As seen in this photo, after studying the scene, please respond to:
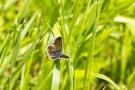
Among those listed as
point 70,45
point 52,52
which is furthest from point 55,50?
point 70,45

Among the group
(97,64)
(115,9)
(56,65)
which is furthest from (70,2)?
(56,65)

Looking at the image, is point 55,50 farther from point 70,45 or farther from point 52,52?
point 70,45

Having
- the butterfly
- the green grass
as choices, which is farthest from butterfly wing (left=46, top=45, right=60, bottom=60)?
the green grass

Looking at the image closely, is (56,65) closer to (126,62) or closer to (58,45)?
(58,45)

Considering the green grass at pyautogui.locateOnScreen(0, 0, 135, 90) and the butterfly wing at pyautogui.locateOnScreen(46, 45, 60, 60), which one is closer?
the butterfly wing at pyautogui.locateOnScreen(46, 45, 60, 60)

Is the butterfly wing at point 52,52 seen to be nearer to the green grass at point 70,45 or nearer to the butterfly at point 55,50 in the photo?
the butterfly at point 55,50

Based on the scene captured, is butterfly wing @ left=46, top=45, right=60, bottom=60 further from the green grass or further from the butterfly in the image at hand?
the green grass

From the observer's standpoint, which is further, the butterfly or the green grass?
the green grass

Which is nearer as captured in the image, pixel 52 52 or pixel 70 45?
pixel 52 52

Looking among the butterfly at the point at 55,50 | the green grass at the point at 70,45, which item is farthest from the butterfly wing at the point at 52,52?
the green grass at the point at 70,45

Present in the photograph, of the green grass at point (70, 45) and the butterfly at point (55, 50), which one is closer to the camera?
the butterfly at point (55, 50)
